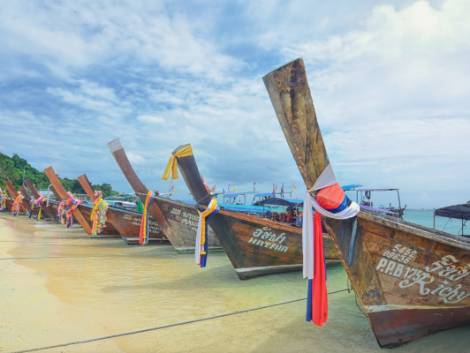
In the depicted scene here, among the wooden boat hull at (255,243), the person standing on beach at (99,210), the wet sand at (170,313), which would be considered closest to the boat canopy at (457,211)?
the wet sand at (170,313)

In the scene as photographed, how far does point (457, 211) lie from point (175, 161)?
8.62 metres

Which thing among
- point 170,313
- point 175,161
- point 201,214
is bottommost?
point 170,313

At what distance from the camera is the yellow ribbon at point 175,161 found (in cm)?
752

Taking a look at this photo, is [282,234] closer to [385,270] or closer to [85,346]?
[385,270]

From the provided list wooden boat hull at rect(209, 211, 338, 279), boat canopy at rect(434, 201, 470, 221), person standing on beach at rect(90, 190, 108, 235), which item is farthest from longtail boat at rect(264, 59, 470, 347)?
person standing on beach at rect(90, 190, 108, 235)

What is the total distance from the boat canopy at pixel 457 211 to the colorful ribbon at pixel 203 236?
25.0ft

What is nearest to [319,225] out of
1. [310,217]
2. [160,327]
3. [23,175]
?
[310,217]

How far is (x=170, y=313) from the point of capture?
5.63 m

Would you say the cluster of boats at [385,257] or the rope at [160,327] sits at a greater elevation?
the cluster of boats at [385,257]

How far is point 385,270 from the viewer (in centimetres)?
428

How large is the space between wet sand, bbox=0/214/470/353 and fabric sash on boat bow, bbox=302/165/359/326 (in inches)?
28.9

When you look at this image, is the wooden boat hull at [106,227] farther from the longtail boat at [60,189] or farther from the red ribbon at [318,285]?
the red ribbon at [318,285]

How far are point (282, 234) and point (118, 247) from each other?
8064mm

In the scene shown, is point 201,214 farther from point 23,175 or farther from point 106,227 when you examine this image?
point 23,175
